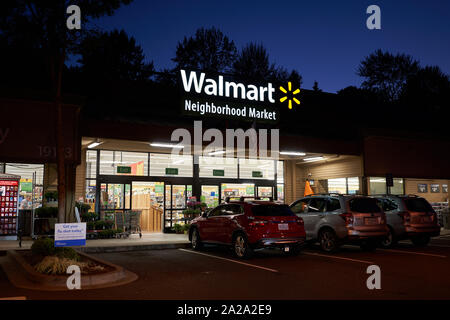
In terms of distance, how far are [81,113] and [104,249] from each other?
5.22 meters

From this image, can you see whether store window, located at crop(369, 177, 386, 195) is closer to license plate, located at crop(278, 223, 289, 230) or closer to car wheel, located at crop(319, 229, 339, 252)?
car wheel, located at crop(319, 229, 339, 252)

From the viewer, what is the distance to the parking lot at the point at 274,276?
7473mm

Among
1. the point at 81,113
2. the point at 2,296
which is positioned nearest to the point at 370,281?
the point at 2,296

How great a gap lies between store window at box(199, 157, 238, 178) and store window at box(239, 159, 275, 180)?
418 millimetres

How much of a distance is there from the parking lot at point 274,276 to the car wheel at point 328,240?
0.25 m

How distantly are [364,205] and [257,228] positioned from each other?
3793 mm

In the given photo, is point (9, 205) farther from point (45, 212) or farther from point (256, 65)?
point (256, 65)

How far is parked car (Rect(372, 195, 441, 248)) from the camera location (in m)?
14.7

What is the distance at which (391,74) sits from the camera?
52.5 metres

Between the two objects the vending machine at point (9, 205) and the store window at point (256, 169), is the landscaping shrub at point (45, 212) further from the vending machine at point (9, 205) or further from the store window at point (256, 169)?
the store window at point (256, 169)

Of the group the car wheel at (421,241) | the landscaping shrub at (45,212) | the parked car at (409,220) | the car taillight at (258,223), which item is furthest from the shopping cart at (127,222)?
the car wheel at (421,241)

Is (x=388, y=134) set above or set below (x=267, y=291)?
above
